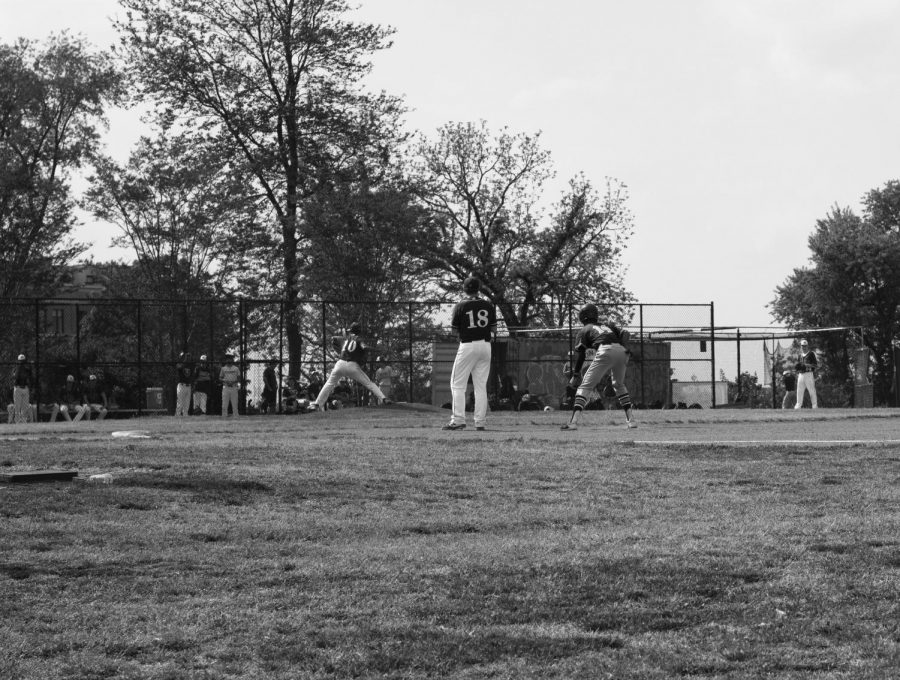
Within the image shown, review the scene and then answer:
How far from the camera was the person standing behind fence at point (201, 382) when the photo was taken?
32.7 metres

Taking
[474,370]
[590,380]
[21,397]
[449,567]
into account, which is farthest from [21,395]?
[449,567]

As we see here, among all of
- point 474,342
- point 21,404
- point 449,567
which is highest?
point 474,342

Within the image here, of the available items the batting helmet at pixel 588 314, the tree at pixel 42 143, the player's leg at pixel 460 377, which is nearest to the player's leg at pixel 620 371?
the batting helmet at pixel 588 314

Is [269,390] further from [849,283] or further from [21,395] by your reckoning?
[849,283]

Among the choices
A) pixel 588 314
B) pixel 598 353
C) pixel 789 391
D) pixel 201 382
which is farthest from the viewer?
pixel 789 391

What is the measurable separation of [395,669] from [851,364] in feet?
156

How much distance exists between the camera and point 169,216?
51469mm

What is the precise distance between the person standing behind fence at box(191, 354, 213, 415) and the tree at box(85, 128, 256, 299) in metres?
14.2

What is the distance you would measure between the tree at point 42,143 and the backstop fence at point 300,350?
9.79m

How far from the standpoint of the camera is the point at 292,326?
119 feet

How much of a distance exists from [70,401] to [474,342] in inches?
743

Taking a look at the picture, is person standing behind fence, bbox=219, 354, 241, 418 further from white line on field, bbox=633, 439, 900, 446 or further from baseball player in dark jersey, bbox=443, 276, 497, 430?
white line on field, bbox=633, 439, 900, 446

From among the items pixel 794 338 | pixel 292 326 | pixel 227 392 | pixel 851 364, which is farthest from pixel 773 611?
pixel 851 364

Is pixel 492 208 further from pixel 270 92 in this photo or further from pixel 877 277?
pixel 877 277
